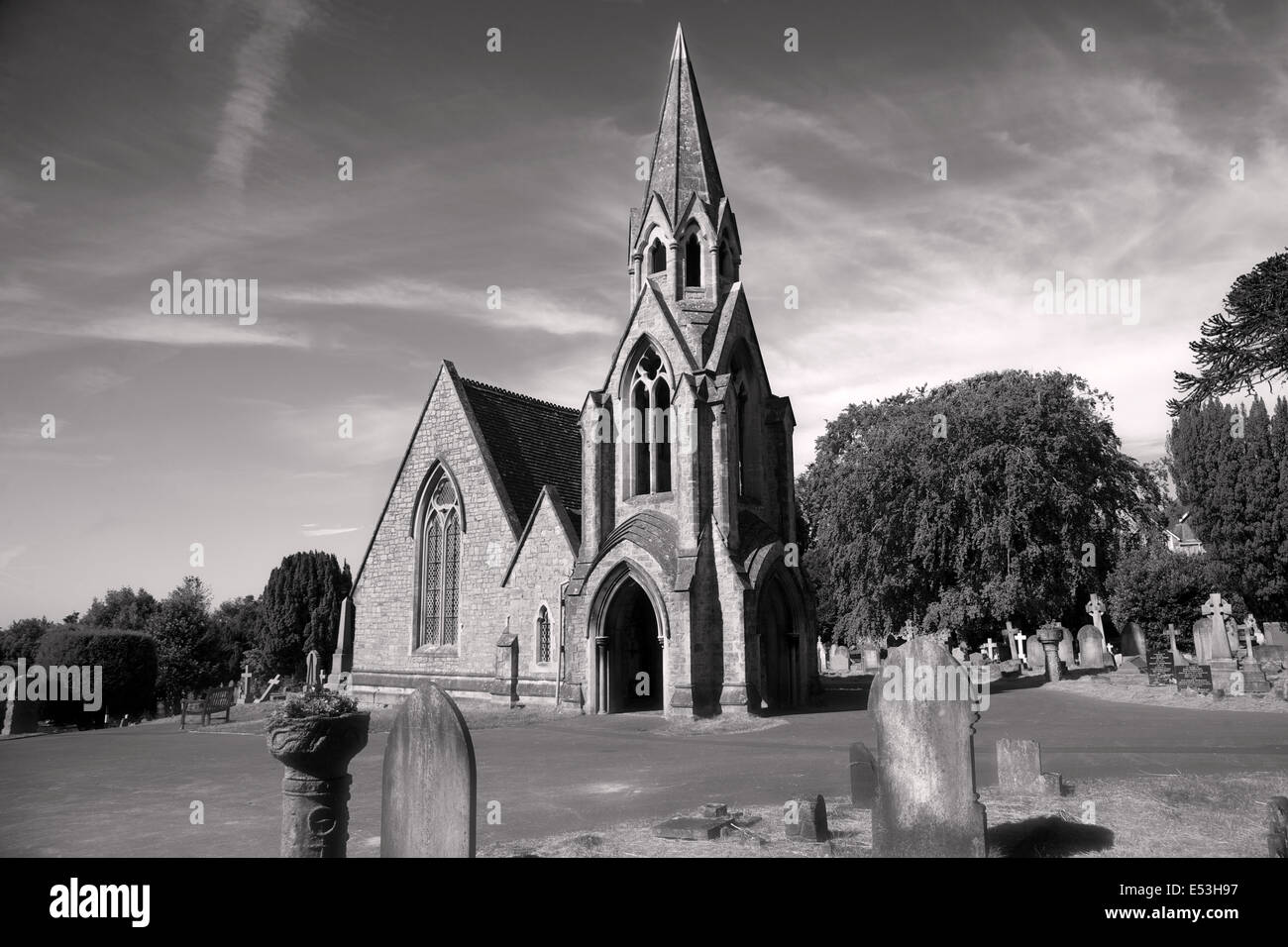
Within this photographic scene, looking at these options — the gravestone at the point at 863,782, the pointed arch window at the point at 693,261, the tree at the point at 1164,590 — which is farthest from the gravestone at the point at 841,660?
the gravestone at the point at 863,782

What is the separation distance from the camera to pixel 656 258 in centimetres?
2569

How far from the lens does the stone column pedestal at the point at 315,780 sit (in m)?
6.48

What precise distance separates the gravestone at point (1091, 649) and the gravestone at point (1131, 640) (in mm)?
2617

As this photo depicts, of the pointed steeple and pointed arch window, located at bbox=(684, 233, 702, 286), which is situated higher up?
the pointed steeple

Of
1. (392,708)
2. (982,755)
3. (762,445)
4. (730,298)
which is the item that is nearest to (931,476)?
(762,445)

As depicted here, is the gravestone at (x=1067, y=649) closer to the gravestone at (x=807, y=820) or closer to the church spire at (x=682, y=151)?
the church spire at (x=682, y=151)

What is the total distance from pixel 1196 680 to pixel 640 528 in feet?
54.4

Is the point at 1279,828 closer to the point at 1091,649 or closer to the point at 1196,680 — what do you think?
the point at 1196,680

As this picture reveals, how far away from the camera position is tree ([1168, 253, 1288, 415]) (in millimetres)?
16688

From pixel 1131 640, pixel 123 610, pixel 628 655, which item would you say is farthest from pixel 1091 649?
pixel 123 610

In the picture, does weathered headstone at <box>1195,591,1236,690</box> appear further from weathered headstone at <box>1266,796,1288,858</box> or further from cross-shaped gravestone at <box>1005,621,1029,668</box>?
weathered headstone at <box>1266,796,1288,858</box>

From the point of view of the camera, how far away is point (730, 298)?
24609 millimetres

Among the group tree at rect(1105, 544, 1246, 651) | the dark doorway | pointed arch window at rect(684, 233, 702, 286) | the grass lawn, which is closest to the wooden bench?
the dark doorway

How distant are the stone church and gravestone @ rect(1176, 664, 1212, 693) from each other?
1063 cm
